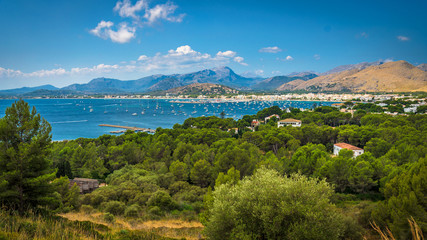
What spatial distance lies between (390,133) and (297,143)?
42.4ft

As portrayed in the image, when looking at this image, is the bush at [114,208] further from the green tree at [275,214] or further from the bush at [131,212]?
the green tree at [275,214]

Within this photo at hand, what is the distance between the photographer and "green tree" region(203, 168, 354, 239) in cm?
868

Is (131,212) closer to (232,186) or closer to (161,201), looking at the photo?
(161,201)

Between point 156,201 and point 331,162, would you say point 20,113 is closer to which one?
point 156,201

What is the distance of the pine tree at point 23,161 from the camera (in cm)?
1076

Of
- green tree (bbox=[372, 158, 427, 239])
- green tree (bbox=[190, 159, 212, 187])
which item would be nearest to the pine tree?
green tree (bbox=[190, 159, 212, 187])

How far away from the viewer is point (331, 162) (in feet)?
77.3

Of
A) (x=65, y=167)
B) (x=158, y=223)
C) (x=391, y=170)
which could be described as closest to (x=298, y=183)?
(x=158, y=223)

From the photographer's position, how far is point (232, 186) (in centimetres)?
1174

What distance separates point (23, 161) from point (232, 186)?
9.87 meters

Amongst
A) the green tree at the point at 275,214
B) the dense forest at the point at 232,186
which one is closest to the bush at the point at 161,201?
the dense forest at the point at 232,186

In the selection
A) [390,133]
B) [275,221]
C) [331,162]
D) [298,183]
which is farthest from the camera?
[390,133]

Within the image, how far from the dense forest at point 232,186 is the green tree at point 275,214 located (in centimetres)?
4

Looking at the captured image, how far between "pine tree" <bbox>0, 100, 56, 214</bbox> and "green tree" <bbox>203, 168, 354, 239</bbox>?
8234mm
